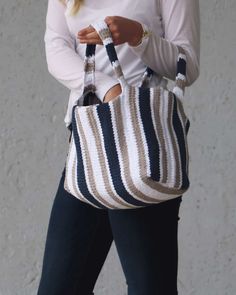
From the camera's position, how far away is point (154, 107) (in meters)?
1.29

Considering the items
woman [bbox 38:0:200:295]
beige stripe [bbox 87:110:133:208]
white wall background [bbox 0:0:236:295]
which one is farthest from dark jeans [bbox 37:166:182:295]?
white wall background [bbox 0:0:236:295]

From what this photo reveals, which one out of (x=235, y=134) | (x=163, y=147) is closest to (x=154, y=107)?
(x=163, y=147)

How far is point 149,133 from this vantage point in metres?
1.28

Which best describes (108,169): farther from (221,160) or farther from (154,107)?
(221,160)

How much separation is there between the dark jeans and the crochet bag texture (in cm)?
9

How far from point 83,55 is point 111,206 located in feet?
1.18

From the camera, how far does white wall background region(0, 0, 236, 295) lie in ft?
8.24

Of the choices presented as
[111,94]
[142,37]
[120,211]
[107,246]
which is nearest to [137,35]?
[142,37]

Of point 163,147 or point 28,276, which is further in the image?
point 28,276

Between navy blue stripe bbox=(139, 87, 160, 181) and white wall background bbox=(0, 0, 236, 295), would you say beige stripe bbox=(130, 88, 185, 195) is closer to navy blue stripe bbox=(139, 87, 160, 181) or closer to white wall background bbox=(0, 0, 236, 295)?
navy blue stripe bbox=(139, 87, 160, 181)

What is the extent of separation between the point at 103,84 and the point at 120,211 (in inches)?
Answer: 9.7

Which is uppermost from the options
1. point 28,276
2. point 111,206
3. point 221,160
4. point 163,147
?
point 163,147

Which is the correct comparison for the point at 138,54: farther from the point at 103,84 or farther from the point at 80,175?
the point at 80,175

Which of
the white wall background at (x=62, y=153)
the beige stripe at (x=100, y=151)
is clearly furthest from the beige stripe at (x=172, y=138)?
the white wall background at (x=62, y=153)
